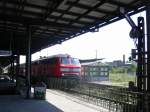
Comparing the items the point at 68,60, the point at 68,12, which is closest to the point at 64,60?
the point at 68,60

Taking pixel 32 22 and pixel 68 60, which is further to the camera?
pixel 68 60

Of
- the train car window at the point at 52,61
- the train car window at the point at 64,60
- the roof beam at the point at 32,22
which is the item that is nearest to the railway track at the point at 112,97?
the roof beam at the point at 32,22

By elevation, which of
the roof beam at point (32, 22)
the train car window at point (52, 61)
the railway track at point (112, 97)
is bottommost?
the railway track at point (112, 97)

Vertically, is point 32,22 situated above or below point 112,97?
above

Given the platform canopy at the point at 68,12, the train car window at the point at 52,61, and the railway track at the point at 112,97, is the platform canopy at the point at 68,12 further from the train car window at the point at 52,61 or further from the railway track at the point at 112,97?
the train car window at the point at 52,61

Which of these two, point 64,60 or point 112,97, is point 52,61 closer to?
point 64,60

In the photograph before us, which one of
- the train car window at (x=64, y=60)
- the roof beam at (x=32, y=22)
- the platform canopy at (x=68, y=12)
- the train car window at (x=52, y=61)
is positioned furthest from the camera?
the train car window at (x=52, y=61)

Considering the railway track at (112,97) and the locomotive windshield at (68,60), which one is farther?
the locomotive windshield at (68,60)

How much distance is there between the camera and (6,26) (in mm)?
19812

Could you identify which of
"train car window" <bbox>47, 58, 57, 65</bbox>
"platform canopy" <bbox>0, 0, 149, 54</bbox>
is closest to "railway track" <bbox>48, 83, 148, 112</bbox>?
"platform canopy" <bbox>0, 0, 149, 54</bbox>

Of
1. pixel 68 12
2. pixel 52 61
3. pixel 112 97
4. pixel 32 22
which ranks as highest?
pixel 68 12

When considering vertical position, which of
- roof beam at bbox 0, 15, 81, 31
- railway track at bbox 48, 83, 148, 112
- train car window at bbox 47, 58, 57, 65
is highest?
roof beam at bbox 0, 15, 81, 31

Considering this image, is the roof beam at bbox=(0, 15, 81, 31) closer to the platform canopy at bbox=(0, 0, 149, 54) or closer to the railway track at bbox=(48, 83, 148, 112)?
the platform canopy at bbox=(0, 0, 149, 54)

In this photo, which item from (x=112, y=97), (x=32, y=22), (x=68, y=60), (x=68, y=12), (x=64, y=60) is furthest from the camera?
(x=68, y=60)
